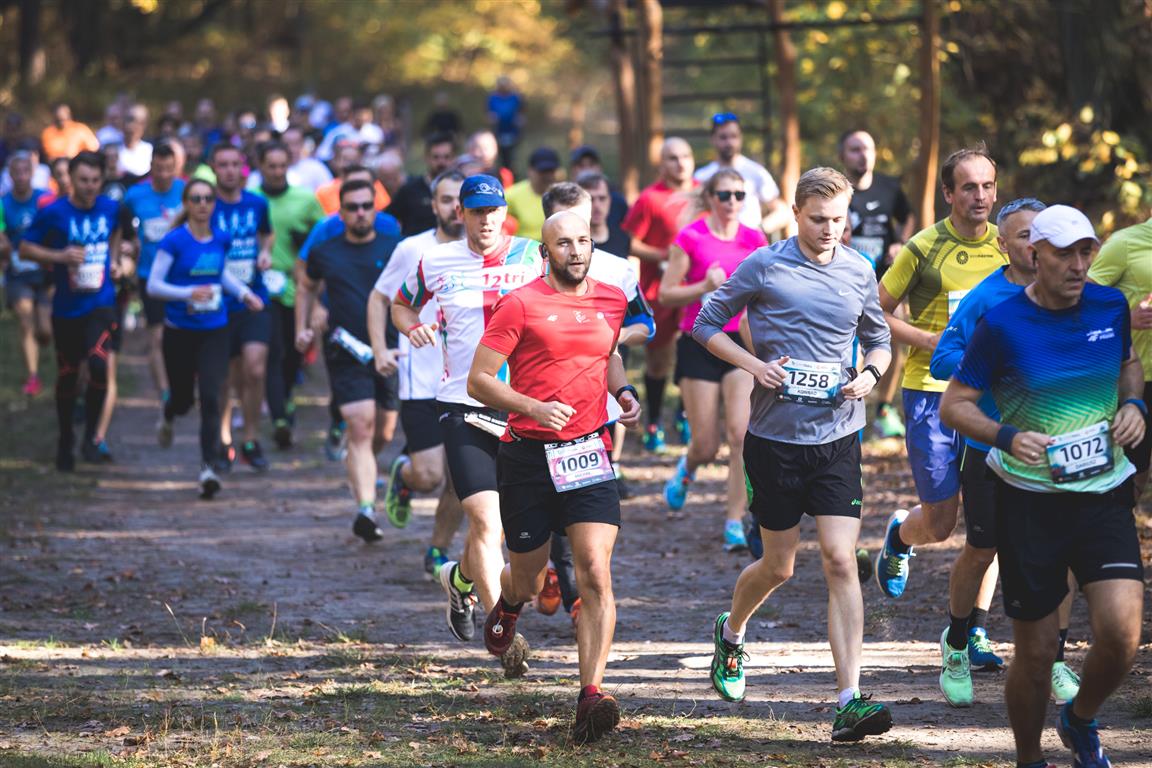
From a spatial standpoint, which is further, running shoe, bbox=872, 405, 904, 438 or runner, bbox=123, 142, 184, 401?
runner, bbox=123, 142, 184, 401

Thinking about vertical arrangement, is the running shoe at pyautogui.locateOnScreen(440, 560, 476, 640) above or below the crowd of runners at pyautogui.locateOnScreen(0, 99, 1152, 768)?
below

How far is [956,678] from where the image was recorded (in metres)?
7.02

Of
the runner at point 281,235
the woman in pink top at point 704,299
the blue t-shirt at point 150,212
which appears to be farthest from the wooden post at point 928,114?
the blue t-shirt at point 150,212

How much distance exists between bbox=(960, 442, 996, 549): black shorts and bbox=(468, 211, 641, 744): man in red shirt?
1.45 m

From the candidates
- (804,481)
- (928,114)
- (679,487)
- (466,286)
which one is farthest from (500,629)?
(928,114)

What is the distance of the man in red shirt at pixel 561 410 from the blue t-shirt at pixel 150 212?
8737mm

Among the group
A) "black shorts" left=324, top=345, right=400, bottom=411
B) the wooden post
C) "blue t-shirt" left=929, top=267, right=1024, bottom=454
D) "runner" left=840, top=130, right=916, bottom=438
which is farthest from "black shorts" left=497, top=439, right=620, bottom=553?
the wooden post

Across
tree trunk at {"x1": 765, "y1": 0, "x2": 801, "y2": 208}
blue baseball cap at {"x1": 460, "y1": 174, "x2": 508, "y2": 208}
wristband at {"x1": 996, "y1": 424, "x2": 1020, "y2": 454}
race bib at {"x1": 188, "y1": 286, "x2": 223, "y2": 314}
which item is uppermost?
tree trunk at {"x1": 765, "y1": 0, "x2": 801, "y2": 208}

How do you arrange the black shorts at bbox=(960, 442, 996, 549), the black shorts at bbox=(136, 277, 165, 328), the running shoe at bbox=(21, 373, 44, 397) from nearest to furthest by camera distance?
the black shorts at bbox=(960, 442, 996, 549), the black shorts at bbox=(136, 277, 165, 328), the running shoe at bbox=(21, 373, 44, 397)

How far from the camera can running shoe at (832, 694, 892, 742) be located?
6.23 metres

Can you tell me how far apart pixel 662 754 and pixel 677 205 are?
703 cm

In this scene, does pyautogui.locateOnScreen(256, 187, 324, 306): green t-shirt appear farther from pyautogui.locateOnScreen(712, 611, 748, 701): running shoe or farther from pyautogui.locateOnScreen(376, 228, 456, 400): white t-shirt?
pyautogui.locateOnScreen(712, 611, 748, 701): running shoe

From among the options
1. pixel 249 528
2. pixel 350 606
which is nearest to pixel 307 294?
pixel 249 528

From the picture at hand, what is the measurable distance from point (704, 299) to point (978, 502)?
122 inches
